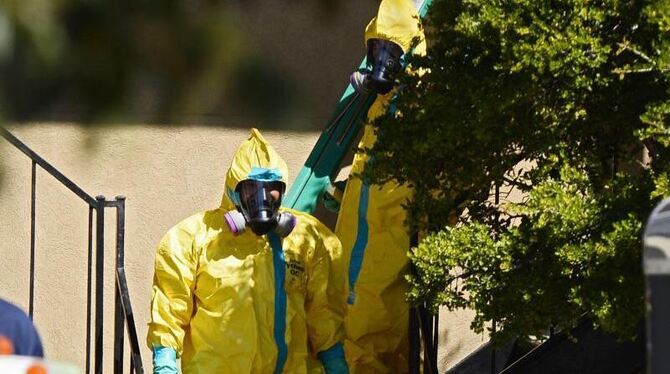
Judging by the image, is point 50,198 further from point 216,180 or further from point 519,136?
point 519,136

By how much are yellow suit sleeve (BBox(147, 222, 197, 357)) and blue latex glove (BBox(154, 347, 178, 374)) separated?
0.02 meters

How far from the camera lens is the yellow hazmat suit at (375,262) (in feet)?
23.0

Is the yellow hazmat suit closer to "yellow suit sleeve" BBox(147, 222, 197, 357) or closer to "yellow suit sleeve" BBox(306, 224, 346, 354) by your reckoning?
"yellow suit sleeve" BBox(306, 224, 346, 354)

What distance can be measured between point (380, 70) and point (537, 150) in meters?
1.55

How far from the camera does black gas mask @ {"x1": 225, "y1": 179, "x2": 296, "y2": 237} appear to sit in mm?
6188

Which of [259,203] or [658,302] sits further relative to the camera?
[259,203]

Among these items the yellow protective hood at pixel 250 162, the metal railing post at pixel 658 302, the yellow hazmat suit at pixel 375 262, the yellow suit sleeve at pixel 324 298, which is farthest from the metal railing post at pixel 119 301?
the metal railing post at pixel 658 302

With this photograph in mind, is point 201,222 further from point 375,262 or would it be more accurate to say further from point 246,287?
point 375,262

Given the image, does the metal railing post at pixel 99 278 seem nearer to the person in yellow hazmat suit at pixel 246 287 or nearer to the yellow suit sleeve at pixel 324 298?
the person in yellow hazmat suit at pixel 246 287

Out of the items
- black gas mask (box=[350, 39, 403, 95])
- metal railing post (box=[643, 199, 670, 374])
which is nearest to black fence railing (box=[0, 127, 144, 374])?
black gas mask (box=[350, 39, 403, 95])

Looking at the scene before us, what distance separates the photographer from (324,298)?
21.1ft

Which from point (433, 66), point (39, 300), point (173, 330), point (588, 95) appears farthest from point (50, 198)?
point (588, 95)

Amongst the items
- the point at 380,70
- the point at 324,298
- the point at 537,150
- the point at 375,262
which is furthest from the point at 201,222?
the point at 537,150

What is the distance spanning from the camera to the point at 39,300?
25.5 ft
